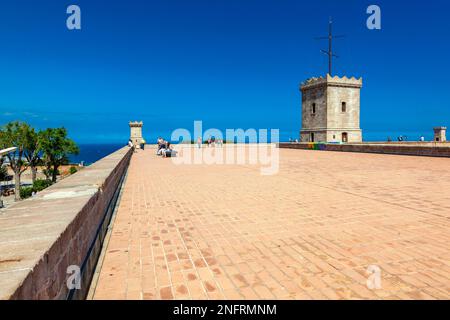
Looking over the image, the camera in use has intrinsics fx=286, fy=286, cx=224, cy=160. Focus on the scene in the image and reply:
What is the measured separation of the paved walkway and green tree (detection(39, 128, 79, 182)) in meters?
40.2

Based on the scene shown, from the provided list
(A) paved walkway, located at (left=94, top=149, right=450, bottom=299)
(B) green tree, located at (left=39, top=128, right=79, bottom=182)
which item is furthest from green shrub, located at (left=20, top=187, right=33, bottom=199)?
(A) paved walkway, located at (left=94, top=149, right=450, bottom=299)

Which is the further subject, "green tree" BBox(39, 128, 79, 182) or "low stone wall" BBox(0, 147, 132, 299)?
"green tree" BBox(39, 128, 79, 182)

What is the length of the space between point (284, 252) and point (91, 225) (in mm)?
2412

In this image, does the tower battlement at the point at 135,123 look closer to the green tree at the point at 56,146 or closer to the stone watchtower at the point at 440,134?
the green tree at the point at 56,146

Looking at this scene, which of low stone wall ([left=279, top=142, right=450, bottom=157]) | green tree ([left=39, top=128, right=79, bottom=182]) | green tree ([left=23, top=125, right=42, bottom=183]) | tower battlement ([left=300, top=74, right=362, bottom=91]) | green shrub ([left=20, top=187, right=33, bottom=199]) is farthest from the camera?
green tree ([left=39, top=128, right=79, bottom=182])

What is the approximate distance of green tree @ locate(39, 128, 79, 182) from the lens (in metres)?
40.3

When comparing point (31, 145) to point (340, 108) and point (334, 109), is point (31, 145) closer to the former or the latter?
point (334, 109)

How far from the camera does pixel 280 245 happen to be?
154 inches

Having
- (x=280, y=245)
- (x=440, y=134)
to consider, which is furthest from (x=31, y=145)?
(x=440, y=134)

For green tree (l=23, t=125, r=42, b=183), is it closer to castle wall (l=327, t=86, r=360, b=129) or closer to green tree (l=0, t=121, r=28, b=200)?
green tree (l=0, t=121, r=28, b=200)

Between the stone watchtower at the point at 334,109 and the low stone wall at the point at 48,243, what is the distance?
126 feet

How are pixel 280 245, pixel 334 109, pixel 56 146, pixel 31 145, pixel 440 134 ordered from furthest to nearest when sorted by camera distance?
1. pixel 56 146
2. pixel 334 109
3. pixel 31 145
4. pixel 440 134
5. pixel 280 245

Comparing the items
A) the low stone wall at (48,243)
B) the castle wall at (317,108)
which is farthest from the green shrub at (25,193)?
the castle wall at (317,108)

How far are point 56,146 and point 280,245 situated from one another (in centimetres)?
4611
